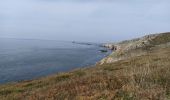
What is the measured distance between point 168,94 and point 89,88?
3.78 metres

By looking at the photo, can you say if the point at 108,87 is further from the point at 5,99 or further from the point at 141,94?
the point at 5,99

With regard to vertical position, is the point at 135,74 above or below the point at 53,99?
above

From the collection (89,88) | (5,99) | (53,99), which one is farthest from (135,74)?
(5,99)

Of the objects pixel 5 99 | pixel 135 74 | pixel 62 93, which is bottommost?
pixel 5 99

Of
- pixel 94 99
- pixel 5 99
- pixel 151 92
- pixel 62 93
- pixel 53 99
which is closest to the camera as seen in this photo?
pixel 151 92

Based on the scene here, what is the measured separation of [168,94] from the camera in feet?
29.5

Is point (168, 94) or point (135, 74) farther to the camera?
point (135, 74)

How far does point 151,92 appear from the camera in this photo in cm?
863

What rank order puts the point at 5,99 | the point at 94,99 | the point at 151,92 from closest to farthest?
the point at 151,92
the point at 94,99
the point at 5,99

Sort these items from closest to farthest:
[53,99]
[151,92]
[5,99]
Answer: [151,92] < [53,99] < [5,99]

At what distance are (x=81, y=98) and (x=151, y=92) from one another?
109 inches

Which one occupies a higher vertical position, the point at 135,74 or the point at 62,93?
the point at 135,74

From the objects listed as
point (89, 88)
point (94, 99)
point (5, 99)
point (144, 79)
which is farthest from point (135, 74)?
point (5, 99)

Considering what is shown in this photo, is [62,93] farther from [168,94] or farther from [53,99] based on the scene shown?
[168,94]
